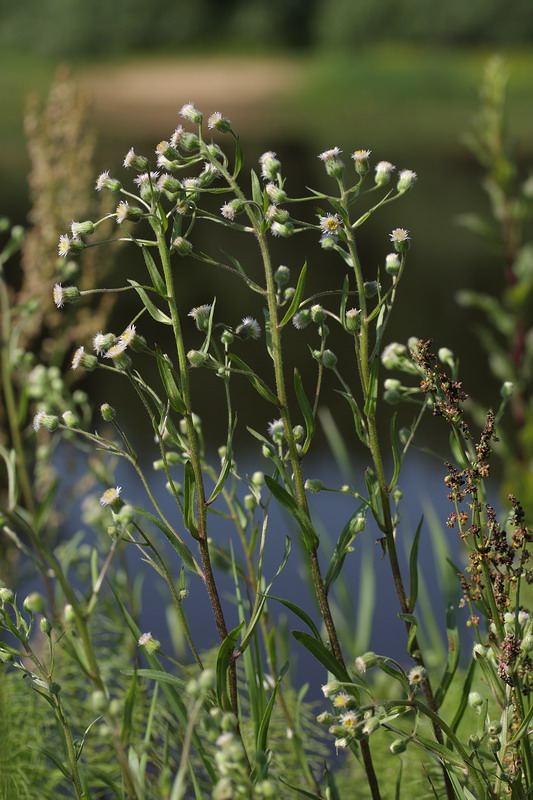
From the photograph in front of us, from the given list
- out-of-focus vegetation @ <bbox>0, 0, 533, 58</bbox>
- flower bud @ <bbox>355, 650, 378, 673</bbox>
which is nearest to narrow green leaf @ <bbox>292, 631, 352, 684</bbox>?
flower bud @ <bbox>355, 650, 378, 673</bbox>

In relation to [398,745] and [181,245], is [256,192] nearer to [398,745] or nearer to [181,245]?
[181,245]

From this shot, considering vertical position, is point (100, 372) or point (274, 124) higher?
Answer: point (274, 124)

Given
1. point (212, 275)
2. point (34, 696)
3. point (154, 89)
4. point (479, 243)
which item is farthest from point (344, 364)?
point (154, 89)

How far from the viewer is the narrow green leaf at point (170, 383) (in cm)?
53

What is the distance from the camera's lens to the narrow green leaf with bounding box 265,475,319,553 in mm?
536

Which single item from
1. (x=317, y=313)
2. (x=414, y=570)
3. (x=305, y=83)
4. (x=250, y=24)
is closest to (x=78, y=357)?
(x=317, y=313)

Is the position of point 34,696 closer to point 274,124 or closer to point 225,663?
point 225,663

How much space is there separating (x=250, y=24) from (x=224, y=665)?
24.9 ft

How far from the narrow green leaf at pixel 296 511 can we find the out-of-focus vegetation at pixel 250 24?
6.88 m

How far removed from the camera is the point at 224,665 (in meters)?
0.54

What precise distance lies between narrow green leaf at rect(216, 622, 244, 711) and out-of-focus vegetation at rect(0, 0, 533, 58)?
6937mm

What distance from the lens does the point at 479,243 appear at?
14.7 feet

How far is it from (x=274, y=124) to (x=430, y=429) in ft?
13.0

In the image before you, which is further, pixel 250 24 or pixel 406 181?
pixel 250 24
